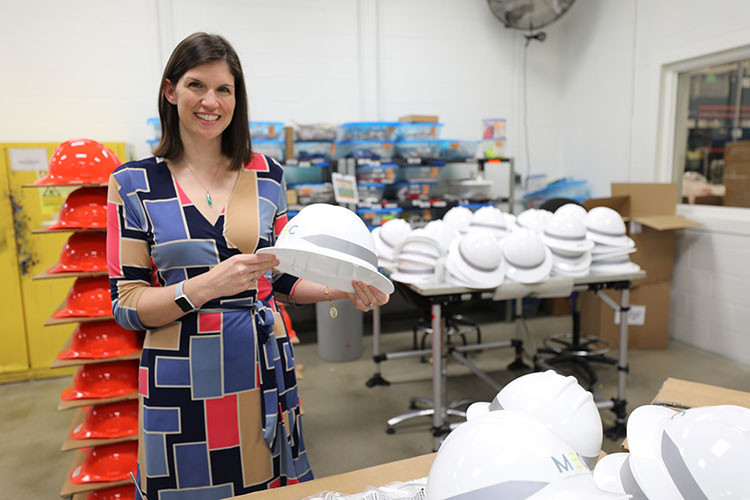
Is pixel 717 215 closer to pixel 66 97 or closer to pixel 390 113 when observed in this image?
pixel 390 113

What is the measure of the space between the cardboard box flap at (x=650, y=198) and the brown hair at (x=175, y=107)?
385 centimetres

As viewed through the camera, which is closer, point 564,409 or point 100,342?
point 564,409

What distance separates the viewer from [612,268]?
2891 mm

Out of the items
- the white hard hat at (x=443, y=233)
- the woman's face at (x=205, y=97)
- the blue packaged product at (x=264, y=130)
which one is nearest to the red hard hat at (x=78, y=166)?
the woman's face at (x=205, y=97)

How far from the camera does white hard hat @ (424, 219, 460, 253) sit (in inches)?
123

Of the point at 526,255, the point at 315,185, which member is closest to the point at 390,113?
the point at 315,185

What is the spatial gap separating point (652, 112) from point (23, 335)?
18.6 ft

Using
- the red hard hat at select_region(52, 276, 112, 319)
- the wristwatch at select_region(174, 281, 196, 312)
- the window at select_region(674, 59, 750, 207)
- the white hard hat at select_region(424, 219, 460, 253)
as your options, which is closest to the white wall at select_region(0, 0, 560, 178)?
the window at select_region(674, 59, 750, 207)

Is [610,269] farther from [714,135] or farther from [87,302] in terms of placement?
[87,302]

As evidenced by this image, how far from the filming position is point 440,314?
2689 mm

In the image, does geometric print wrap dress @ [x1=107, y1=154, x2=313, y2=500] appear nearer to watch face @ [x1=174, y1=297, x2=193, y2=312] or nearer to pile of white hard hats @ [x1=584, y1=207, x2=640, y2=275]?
watch face @ [x1=174, y1=297, x2=193, y2=312]

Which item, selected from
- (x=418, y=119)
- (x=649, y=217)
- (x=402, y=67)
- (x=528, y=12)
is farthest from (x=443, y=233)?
(x=528, y=12)

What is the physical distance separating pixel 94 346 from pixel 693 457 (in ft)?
7.21

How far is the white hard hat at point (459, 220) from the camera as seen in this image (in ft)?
10.9
